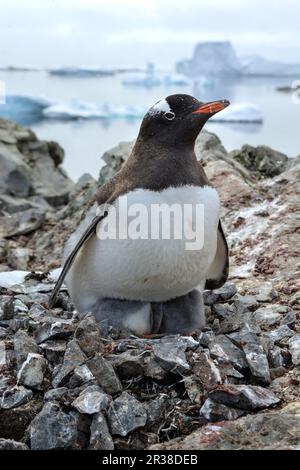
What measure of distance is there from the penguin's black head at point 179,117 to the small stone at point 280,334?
798 millimetres

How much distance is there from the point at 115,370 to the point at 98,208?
0.71m

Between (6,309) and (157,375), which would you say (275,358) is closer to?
(157,375)

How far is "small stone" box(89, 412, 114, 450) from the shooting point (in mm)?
1901

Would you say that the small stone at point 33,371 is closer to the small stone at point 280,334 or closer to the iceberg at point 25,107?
the small stone at point 280,334

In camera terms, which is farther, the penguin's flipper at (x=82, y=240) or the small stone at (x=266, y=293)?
A: the small stone at (x=266, y=293)

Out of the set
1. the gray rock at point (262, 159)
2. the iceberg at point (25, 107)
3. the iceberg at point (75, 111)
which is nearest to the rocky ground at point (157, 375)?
the gray rock at point (262, 159)

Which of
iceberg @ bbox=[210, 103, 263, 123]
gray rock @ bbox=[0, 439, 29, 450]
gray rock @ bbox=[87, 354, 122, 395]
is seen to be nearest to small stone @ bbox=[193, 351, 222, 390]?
gray rock @ bbox=[87, 354, 122, 395]

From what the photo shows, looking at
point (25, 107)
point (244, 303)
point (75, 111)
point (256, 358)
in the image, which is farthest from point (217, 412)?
point (75, 111)

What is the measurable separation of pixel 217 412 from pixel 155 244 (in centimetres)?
65

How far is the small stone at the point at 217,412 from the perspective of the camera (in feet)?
6.57

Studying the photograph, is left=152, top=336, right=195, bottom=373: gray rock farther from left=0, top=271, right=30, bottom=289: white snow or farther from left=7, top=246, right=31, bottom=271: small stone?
left=7, top=246, right=31, bottom=271: small stone

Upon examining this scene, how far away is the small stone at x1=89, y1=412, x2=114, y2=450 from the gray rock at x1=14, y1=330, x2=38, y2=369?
1.36 feet

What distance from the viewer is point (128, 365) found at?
2127mm

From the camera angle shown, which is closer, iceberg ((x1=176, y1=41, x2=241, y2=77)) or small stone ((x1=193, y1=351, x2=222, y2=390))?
small stone ((x1=193, y1=351, x2=222, y2=390))
